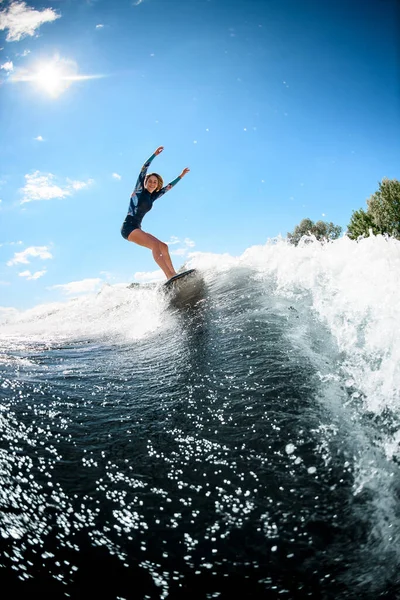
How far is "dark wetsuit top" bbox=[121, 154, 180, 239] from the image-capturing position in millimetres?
9031

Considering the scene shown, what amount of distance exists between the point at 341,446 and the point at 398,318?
1.66 m

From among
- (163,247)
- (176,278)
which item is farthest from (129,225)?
(176,278)

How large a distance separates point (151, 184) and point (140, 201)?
531mm

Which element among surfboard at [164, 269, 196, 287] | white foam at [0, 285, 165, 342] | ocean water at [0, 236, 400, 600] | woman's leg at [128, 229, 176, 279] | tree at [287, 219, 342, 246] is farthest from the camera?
tree at [287, 219, 342, 246]

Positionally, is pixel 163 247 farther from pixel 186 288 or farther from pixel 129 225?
pixel 186 288

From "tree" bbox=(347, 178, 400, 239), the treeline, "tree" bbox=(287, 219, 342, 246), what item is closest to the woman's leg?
the treeline

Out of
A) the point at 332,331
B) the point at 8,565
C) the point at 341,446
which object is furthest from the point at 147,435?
the point at 332,331

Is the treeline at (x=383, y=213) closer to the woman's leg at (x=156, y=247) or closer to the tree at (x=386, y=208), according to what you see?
the tree at (x=386, y=208)

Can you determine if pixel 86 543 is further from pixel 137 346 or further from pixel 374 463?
pixel 137 346

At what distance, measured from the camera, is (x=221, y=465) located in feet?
7.38

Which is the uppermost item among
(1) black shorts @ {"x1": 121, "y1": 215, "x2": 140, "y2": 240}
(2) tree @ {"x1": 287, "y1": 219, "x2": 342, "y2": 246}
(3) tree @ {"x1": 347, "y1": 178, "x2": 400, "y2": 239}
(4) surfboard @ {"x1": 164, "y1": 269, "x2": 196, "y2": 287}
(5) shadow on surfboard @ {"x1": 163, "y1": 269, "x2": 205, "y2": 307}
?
(2) tree @ {"x1": 287, "y1": 219, "x2": 342, "y2": 246}

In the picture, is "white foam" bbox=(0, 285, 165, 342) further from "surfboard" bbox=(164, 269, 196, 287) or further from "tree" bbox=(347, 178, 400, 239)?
"tree" bbox=(347, 178, 400, 239)

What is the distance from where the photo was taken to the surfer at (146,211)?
9.02 meters

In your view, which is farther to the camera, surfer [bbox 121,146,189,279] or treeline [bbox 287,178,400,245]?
treeline [bbox 287,178,400,245]
